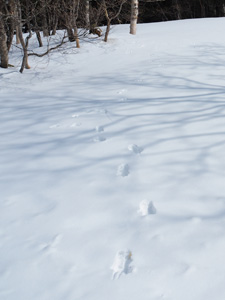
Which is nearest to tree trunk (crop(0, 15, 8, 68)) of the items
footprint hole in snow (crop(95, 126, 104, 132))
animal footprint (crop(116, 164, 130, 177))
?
footprint hole in snow (crop(95, 126, 104, 132))

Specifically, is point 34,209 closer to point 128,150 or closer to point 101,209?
point 101,209

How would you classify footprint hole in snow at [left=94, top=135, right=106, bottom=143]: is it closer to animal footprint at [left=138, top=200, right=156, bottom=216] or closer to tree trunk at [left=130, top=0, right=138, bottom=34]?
animal footprint at [left=138, top=200, right=156, bottom=216]

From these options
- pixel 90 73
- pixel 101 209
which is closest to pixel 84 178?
pixel 101 209

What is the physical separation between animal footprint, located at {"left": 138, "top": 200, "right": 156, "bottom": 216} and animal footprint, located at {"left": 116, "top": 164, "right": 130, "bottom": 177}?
435 millimetres

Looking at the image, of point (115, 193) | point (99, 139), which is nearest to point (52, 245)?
point (115, 193)

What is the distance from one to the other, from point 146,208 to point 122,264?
531 millimetres

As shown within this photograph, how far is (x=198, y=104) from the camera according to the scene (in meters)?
3.86

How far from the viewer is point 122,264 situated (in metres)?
1.61

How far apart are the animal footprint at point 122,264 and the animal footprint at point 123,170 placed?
0.89 m

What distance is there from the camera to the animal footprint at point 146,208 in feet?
6.52

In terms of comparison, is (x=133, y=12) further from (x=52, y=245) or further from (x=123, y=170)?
(x=52, y=245)

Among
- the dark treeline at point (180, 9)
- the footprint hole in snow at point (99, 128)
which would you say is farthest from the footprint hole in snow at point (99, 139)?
the dark treeline at point (180, 9)

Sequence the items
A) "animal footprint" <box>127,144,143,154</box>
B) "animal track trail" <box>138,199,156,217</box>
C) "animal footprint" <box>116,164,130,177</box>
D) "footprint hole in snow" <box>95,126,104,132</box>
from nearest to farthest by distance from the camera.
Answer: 1. "animal track trail" <box>138,199,156,217</box>
2. "animal footprint" <box>116,164,130,177</box>
3. "animal footprint" <box>127,144,143,154</box>
4. "footprint hole in snow" <box>95,126,104,132</box>

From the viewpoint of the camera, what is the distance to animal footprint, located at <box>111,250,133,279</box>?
156 cm
